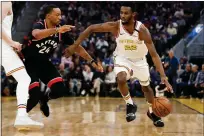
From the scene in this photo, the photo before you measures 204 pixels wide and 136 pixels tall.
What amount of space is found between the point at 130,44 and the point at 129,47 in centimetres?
6

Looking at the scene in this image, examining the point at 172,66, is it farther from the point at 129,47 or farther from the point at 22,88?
the point at 22,88

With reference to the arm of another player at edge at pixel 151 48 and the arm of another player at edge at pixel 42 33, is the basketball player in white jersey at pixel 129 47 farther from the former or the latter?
the arm of another player at edge at pixel 42 33

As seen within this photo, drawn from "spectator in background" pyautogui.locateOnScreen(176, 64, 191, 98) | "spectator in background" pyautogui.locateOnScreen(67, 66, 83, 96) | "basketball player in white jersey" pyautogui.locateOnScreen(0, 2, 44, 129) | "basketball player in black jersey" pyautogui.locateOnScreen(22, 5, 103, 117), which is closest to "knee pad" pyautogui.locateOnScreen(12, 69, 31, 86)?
"basketball player in white jersey" pyautogui.locateOnScreen(0, 2, 44, 129)

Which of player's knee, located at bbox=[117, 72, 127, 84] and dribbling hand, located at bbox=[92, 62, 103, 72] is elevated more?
dribbling hand, located at bbox=[92, 62, 103, 72]

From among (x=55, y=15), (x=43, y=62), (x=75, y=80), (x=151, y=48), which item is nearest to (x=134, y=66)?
(x=151, y=48)

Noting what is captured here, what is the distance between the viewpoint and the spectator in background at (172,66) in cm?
1475

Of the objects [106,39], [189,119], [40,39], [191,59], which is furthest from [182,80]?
[40,39]

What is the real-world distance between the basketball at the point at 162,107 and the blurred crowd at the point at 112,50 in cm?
435

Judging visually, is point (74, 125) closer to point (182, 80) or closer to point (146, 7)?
point (182, 80)

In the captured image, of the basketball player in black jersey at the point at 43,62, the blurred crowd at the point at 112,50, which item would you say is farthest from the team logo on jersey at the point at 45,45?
the blurred crowd at the point at 112,50

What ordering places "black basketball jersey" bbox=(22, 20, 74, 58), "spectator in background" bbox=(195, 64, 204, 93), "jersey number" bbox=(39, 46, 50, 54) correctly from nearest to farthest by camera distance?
"black basketball jersey" bbox=(22, 20, 74, 58) → "jersey number" bbox=(39, 46, 50, 54) → "spectator in background" bbox=(195, 64, 204, 93)

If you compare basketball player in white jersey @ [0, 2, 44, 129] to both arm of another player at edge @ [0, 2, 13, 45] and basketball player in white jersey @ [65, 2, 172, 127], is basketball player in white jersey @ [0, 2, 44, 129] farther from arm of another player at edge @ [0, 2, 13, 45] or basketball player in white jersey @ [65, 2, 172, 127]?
basketball player in white jersey @ [65, 2, 172, 127]

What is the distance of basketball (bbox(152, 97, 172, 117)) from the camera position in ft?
22.3

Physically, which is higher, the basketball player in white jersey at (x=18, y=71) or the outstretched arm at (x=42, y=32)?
the outstretched arm at (x=42, y=32)
